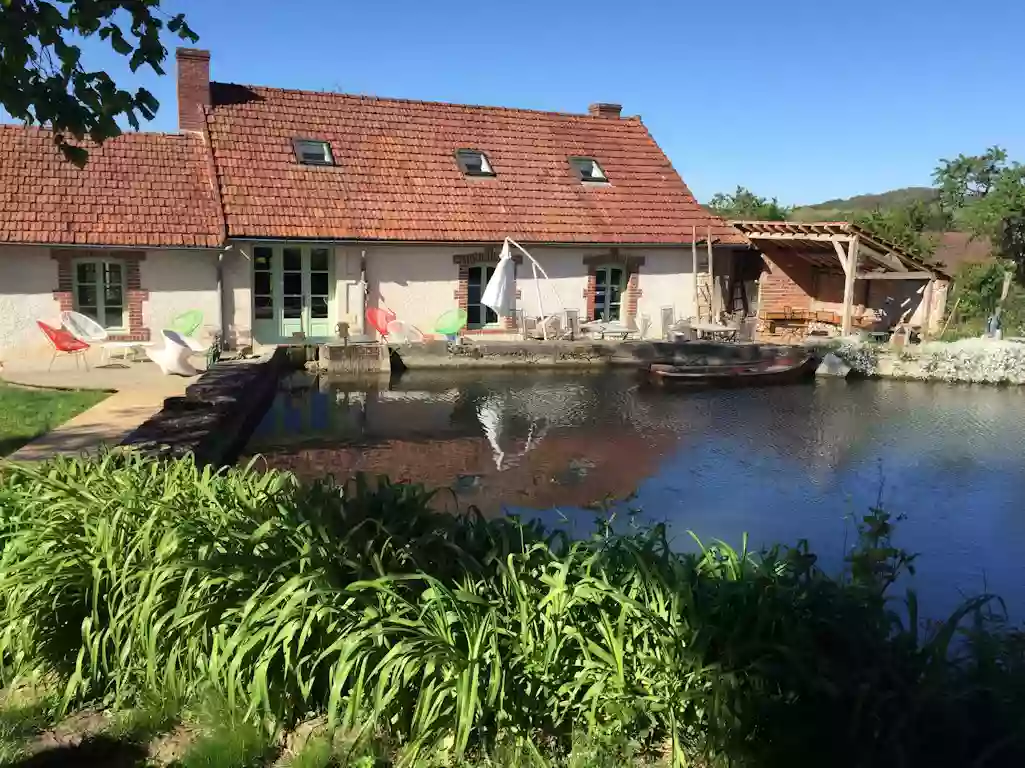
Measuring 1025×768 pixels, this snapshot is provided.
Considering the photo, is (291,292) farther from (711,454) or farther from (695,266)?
(711,454)

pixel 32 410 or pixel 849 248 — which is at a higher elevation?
pixel 849 248

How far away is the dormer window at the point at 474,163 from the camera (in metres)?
20.4

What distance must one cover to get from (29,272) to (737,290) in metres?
16.2

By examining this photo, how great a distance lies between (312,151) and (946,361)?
13742mm

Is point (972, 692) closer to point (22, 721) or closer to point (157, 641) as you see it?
→ point (157, 641)

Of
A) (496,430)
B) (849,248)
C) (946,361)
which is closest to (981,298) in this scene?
(849,248)

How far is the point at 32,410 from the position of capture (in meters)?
10.7

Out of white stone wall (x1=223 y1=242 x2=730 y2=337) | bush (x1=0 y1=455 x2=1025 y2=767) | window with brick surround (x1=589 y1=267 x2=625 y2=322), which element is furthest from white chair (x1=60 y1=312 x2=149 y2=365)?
bush (x1=0 y1=455 x2=1025 y2=767)

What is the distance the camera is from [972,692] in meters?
3.35

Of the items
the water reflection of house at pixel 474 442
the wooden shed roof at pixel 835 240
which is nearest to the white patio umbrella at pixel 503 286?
the water reflection of house at pixel 474 442

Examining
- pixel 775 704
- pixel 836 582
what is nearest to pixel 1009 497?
pixel 836 582

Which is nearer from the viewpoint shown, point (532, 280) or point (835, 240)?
point (532, 280)

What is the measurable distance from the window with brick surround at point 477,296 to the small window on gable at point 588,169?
4.16m

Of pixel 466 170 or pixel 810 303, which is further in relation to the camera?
pixel 810 303
